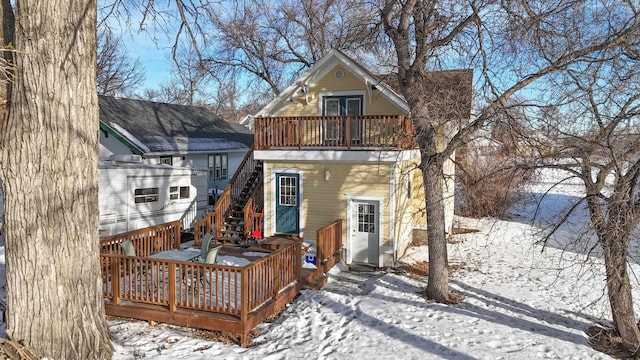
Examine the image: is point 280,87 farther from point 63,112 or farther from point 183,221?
point 63,112

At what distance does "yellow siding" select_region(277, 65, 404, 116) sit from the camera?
13852 mm

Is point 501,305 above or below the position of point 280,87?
below

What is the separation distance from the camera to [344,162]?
1305cm

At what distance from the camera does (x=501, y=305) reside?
378 inches

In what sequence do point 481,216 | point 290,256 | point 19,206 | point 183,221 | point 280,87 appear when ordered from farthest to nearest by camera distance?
point 280,87 → point 481,216 → point 183,221 → point 290,256 → point 19,206

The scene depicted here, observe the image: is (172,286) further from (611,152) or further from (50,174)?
(611,152)

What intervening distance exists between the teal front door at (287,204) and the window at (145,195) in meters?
4.76

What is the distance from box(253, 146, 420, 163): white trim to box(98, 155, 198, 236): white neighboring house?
14.1 feet

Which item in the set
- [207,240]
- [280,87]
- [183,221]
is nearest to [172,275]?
[207,240]

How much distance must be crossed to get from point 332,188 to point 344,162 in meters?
0.87

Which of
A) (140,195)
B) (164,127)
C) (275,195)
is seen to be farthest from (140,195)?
(164,127)

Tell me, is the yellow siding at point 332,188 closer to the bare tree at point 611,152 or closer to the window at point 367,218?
the window at point 367,218

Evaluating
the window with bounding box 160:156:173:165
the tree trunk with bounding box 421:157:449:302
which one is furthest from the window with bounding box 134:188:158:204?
the tree trunk with bounding box 421:157:449:302

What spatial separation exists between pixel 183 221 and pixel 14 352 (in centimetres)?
1232
